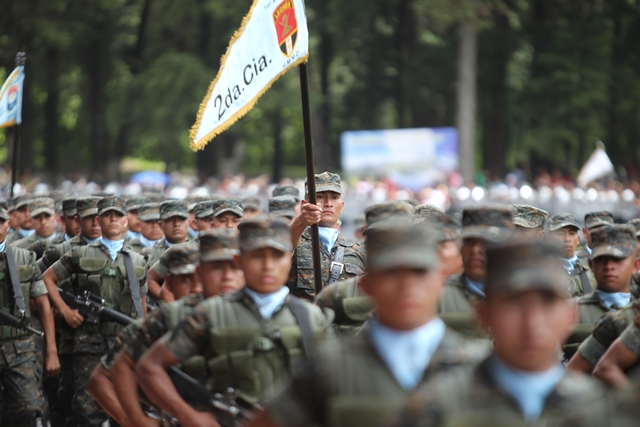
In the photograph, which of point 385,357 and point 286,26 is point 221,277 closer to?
point 385,357

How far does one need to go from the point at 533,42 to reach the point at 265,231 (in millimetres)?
36722

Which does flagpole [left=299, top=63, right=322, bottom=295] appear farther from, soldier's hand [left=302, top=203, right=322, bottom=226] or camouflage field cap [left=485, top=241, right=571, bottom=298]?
camouflage field cap [left=485, top=241, right=571, bottom=298]

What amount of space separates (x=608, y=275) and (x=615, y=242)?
0.22 metres

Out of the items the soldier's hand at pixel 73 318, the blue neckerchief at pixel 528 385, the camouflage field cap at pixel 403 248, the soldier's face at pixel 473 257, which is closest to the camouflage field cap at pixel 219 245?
the soldier's face at pixel 473 257

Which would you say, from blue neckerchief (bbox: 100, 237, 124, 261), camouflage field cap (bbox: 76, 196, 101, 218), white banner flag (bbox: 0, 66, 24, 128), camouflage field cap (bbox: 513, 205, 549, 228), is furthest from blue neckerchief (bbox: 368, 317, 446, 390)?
white banner flag (bbox: 0, 66, 24, 128)

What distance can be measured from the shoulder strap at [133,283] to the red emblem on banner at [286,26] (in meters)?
2.73

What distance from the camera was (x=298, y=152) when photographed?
69.4 m

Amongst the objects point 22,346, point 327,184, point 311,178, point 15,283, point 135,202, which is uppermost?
point 311,178

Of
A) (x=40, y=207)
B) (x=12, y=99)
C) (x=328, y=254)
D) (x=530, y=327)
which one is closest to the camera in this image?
(x=530, y=327)

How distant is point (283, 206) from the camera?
10.1 meters

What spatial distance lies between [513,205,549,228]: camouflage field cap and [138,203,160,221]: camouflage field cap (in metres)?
4.81

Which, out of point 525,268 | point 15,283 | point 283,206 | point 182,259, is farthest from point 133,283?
point 525,268

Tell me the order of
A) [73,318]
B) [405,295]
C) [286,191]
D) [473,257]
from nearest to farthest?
[405,295] → [473,257] → [73,318] → [286,191]

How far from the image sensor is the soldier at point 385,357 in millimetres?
3127
